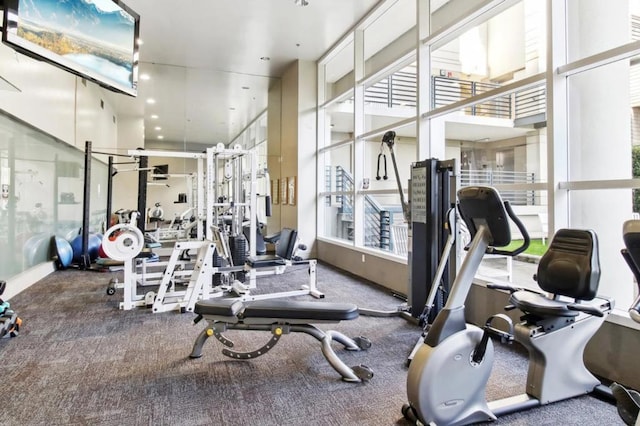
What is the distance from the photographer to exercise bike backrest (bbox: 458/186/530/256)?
6.33ft

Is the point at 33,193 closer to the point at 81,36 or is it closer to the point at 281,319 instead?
the point at 81,36

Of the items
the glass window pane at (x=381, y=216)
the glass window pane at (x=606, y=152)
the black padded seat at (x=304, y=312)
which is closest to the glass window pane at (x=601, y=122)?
the glass window pane at (x=606, y=152)

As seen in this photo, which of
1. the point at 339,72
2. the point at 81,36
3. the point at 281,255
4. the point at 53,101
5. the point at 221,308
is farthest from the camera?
the point at 339,72

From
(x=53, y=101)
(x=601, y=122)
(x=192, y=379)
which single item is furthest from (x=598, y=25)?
(x=53, y=101)

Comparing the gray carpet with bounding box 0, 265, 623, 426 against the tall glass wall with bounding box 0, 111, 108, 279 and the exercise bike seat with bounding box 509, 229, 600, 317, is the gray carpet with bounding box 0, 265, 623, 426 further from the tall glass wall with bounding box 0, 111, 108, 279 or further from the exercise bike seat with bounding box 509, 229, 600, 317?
the tall glass wall with bounding box 0, 111, 108, 279

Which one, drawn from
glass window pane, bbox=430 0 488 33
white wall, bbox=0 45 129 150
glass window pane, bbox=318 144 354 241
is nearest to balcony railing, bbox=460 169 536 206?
glass window pane, bbox=430 0 488 33

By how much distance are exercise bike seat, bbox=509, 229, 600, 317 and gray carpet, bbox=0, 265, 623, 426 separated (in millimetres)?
604

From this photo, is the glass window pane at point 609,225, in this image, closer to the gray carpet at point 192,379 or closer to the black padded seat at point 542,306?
the gray carpet at point 192,379

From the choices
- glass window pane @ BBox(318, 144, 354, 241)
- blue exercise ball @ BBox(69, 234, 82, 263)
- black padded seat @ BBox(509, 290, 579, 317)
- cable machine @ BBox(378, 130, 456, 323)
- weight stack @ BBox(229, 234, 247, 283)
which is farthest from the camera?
glass window pane @ BBox(318, 144, 354, 241)

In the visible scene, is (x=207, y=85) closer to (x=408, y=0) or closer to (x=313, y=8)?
(x=313, y=8)

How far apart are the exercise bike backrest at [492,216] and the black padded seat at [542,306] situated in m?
0.33

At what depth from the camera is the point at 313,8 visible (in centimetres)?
552

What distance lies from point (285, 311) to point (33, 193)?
4.78 meters

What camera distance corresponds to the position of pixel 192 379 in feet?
8.43
